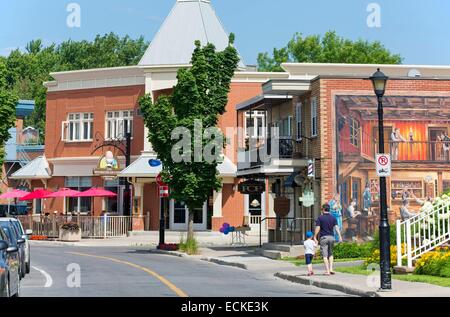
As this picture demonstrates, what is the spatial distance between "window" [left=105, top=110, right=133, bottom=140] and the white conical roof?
12.4 ft

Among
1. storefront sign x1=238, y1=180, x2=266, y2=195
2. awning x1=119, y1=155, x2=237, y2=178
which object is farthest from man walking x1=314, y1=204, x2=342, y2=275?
awning x1=119, y1=155, x2=237, y2=178

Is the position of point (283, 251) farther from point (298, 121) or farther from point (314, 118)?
point (298, 121)

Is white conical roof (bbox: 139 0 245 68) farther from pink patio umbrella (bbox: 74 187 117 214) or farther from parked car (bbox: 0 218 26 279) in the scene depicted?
parked car (bbox: 0 218 26 279)

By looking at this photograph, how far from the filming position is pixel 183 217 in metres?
47.4

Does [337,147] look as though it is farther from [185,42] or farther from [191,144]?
[185,42]

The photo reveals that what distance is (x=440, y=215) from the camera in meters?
21.2

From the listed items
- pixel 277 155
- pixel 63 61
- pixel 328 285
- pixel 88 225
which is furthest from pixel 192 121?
pixel 63 61

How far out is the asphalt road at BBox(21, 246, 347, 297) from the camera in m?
16.7

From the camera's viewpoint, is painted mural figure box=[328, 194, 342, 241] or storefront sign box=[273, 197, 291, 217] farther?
storefront sign box=[273, 197, 291, 217]

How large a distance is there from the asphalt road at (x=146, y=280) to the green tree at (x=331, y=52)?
42.4 meters

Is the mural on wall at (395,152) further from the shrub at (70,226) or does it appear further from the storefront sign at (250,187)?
the shrub at (70,226)

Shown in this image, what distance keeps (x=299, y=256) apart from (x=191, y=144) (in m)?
7.01

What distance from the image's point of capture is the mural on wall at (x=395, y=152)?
30.8m

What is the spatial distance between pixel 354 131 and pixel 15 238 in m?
16.1
